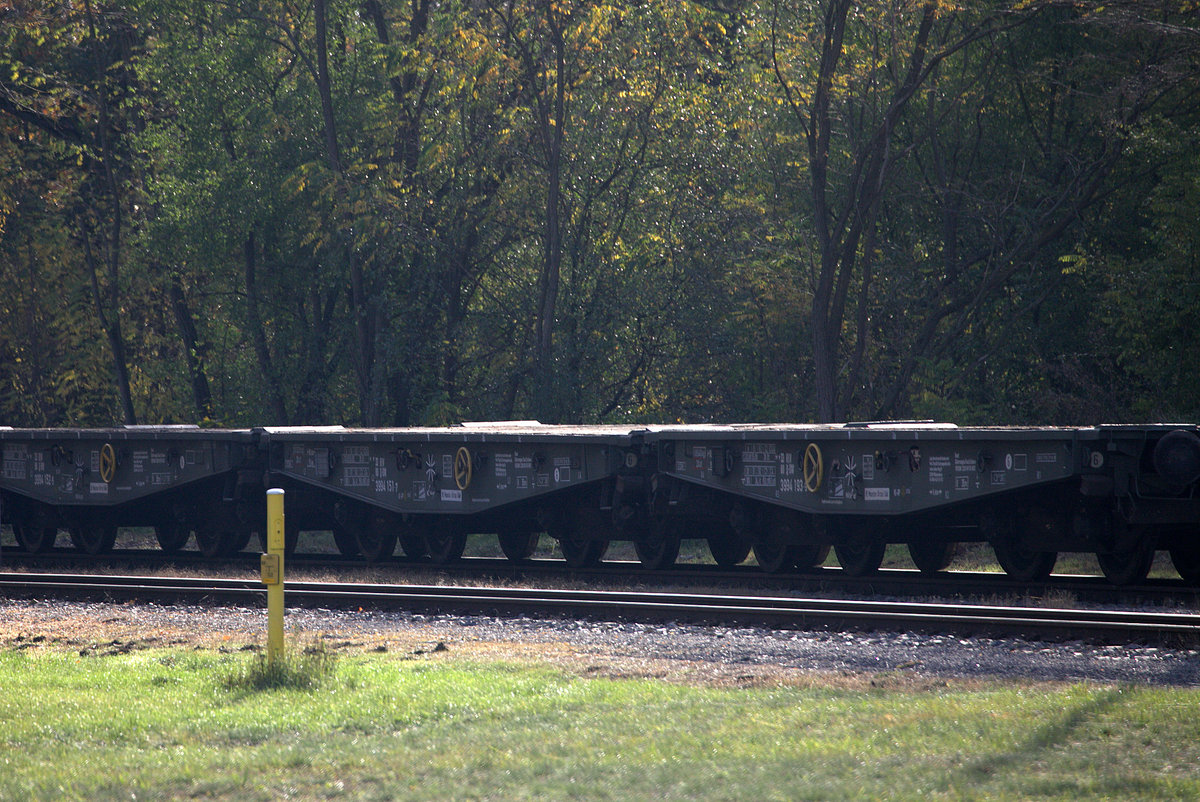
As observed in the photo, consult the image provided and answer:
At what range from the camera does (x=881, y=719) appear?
674 centimetres

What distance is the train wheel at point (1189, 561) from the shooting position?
40.7ft

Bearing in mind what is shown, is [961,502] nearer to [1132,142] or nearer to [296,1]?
[1132,142]

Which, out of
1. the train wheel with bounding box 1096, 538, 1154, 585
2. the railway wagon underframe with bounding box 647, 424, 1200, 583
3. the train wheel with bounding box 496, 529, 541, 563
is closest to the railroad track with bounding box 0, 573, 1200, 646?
the railway wagon underframe with bounding box 647, 424, 1200, 583

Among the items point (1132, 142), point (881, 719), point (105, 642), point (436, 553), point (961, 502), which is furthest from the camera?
point (1132, 142)

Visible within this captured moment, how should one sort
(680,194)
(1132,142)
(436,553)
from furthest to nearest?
(680,194) → (1132,142) → (436,553)

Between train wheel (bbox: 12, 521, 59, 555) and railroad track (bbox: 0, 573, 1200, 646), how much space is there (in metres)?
5.22

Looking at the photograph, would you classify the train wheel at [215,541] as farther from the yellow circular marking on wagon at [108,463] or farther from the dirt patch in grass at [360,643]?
the dirt patch in grass at [360,643]

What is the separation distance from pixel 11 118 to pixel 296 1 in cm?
733

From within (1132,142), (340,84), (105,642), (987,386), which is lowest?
(105,642)

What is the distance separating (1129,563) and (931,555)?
2.66 metres

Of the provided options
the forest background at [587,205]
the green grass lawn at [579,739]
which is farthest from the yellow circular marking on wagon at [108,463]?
the green grass lawn at [579,739]

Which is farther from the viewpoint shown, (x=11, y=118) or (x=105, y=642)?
(x=11, y=118)

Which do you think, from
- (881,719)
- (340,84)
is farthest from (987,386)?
(881,719)

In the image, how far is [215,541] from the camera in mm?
18469
